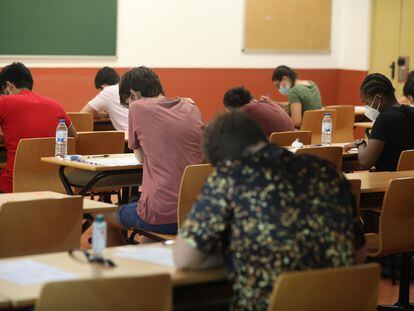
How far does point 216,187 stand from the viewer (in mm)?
3223

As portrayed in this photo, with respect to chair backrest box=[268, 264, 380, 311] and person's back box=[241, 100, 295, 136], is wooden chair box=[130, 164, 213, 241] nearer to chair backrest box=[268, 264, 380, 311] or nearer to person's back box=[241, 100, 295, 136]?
chair backrest box=[268, 264, 380, 311]

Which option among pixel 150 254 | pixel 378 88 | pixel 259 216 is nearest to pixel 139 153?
pixel 378 88

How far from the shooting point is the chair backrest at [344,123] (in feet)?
32.9

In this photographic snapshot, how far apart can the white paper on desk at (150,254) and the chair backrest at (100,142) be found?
3433 millimetres

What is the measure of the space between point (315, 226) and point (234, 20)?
380 inches

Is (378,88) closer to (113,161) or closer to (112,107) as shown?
(113,161)

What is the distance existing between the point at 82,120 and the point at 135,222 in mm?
2924

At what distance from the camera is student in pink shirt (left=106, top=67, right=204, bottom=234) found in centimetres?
544

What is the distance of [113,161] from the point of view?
20.9ft

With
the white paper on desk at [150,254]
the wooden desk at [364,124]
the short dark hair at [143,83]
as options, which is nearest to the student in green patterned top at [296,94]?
the wooden desk at [364,124]

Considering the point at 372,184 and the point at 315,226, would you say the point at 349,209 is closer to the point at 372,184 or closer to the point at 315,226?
the point at 315,226

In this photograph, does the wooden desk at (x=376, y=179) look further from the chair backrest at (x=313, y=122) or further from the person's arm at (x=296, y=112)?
the person's arm at (x=296, y=112)

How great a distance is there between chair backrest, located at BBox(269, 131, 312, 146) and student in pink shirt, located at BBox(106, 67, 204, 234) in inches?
68.8

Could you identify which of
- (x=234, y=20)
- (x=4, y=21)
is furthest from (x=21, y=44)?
(x=234, y=20)
